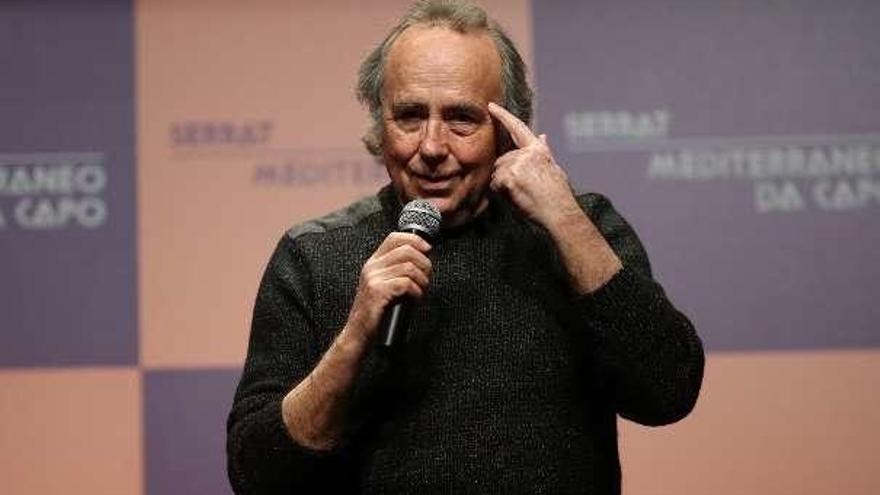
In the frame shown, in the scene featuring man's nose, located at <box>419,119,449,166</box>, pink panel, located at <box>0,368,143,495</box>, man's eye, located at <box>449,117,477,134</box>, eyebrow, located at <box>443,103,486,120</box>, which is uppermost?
eyebrow, located at <box>443,103,486,120</box>

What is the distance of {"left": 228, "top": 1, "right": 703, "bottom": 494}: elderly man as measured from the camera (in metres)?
1.76

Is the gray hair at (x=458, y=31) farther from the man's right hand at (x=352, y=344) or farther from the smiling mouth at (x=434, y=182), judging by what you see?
the man's right hand at (x=352, y=344)

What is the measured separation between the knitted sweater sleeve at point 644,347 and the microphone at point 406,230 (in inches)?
9.5

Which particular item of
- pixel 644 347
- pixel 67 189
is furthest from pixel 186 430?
pixel 644 347

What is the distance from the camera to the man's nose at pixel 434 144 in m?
1.81

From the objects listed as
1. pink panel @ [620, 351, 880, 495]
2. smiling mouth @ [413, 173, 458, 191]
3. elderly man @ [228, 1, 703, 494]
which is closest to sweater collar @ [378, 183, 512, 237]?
elderly man @ [228, 1, 703, 494]

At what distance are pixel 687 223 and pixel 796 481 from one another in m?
0.68

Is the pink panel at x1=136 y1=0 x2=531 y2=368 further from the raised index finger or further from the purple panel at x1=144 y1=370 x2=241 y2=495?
the raised index finger

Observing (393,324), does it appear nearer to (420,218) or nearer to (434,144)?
(420,218)

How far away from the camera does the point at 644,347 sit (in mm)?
1756

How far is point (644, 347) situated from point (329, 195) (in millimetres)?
1514

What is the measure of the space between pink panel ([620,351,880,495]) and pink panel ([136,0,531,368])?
38.1 inches

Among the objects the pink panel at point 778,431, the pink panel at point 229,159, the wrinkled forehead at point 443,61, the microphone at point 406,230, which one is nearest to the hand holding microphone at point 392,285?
the microphone at point 406,230

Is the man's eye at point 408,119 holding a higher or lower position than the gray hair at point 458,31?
lower
